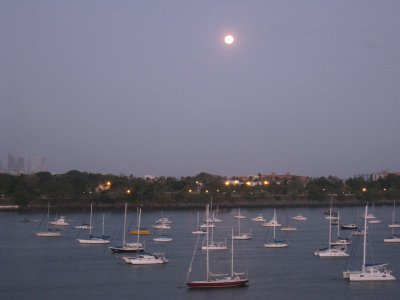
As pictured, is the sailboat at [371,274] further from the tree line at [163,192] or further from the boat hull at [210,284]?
the tree line at [163,192]

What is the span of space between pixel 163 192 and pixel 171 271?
46.3 metres

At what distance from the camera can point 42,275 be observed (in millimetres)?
22688

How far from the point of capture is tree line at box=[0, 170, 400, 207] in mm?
63094

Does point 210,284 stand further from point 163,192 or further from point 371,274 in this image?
point 163,192

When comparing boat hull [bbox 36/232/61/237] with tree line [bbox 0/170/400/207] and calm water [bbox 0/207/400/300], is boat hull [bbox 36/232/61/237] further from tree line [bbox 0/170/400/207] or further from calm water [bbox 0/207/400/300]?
tree line [bbox 0/170/400/207]

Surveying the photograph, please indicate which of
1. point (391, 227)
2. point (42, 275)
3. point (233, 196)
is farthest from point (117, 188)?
point (42, 275)

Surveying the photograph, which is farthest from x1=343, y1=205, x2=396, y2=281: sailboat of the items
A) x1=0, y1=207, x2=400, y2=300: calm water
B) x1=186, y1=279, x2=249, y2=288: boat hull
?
x1=186, y1=279, x2=249, y2=288: boat hull

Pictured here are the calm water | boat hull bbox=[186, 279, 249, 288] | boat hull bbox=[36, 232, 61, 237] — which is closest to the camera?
boat hull bbox=[186, 279, 249, 288]

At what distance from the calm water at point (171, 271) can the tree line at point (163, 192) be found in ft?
89.8

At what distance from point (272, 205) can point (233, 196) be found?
189 inches

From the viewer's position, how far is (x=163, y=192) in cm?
6912

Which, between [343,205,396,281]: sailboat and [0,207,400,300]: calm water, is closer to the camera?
[0,207,400,300]: calm water

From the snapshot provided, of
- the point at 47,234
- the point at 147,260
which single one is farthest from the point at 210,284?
the point at 47,234

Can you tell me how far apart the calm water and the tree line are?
89.8 ft
